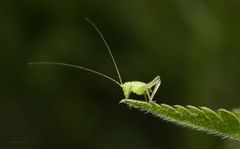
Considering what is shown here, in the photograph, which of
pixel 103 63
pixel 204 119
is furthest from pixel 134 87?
pixel 103 63

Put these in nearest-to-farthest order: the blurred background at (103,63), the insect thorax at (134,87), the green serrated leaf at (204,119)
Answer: the green serrated leaf at (204,119)
the insect thorax at (134,87)
the blurred background at (103,63)

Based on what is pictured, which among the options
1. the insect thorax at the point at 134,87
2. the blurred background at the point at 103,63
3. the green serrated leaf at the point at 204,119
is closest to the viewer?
the green serrated leaf at the point at 204,119

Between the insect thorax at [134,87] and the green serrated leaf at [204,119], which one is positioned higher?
the insect thorax at [134,87]

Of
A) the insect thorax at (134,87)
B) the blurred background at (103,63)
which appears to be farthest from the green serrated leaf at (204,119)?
the blurred background at (103,63)

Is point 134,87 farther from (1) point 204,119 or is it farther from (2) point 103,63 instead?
(2) point 103,63

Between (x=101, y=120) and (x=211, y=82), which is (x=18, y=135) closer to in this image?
(x=101, y=120)

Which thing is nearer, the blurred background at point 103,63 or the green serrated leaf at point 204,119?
the green serrated leaf at point 204,119

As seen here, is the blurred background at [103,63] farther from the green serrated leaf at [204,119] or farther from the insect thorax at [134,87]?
the green serrated leaf at [204,119]
